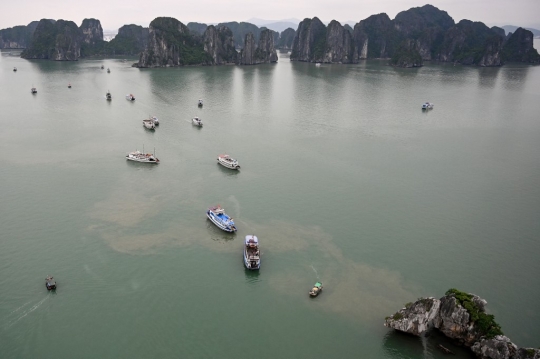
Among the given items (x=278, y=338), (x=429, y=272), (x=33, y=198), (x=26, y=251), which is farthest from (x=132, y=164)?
(x=429, y=272)

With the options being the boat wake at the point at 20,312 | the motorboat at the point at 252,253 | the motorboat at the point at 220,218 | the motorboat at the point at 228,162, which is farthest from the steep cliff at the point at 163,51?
the boat wake at the point at 20,312

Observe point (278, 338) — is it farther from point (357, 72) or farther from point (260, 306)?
point (357, 72)

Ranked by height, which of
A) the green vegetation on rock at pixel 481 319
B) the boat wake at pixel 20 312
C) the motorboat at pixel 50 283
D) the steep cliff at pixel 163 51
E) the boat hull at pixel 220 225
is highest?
the steep cliff at pixel 163 51

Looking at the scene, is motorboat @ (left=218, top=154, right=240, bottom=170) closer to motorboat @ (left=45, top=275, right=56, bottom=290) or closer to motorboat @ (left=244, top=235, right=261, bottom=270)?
motorboat @ (left=244, top=235, right=261, bottom=270)

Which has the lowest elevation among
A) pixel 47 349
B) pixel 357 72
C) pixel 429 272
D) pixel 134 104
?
pixel 47 349

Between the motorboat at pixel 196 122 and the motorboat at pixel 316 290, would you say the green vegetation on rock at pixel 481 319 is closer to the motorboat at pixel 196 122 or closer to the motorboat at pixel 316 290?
the motorboat at pixel 316 290
